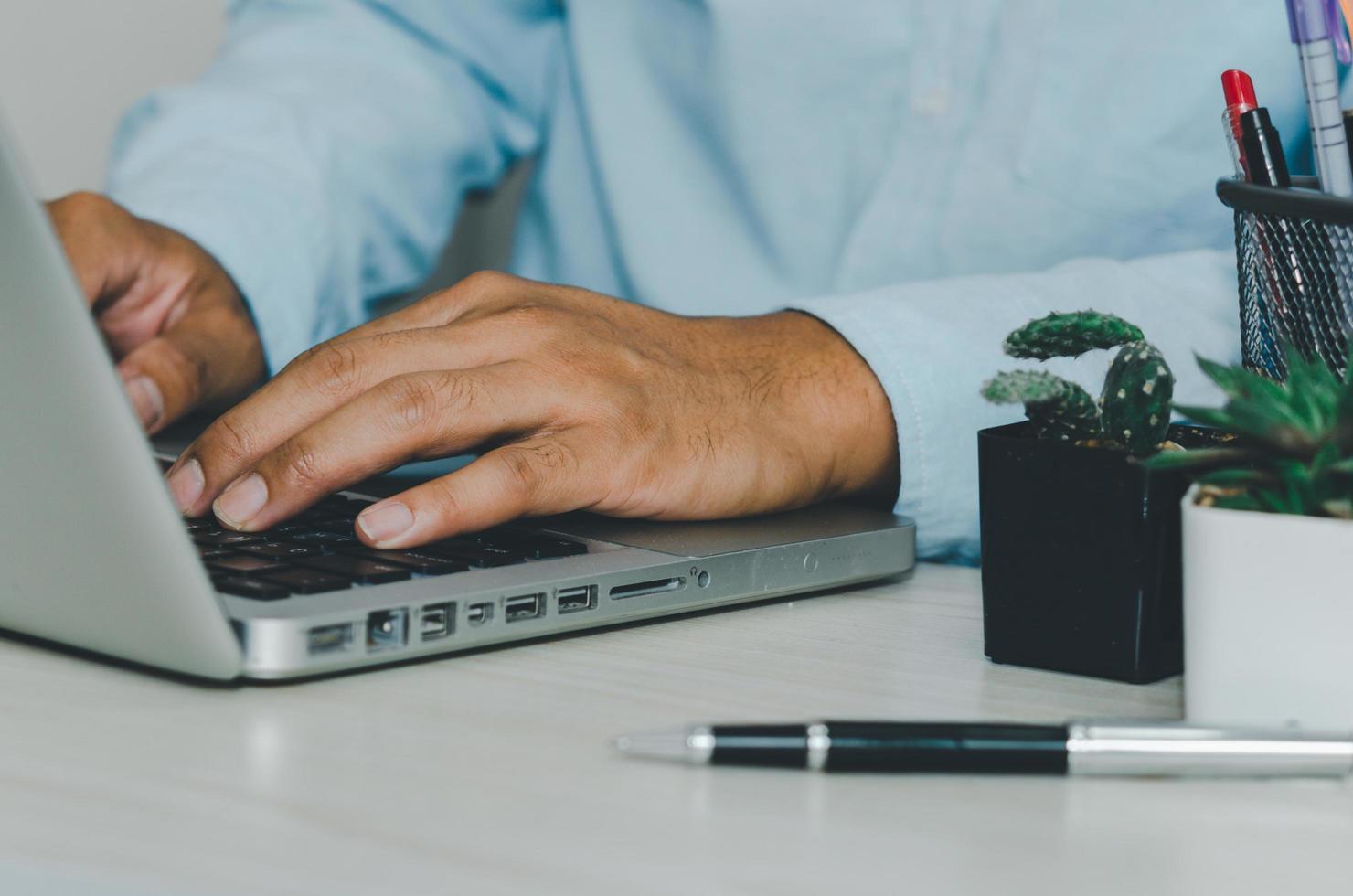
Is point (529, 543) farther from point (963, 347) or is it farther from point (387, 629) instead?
point (963, 347)

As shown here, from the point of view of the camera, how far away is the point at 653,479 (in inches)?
20.5

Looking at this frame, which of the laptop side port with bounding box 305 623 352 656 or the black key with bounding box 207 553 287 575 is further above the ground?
the black key with bounding box 207 553 287 575

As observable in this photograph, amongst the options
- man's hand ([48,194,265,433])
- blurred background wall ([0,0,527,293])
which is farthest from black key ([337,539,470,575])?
blurred background wall ([0,0,527,293])

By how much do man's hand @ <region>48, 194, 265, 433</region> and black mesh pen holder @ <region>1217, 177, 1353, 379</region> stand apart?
1.78 ft

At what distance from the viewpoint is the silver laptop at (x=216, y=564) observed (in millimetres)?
335

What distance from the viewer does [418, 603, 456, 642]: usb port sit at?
40 cm

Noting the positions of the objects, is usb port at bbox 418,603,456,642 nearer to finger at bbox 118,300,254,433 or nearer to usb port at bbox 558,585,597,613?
usb port at bbox 558,585,597,613

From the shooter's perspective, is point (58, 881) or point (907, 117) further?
point (907, 117)

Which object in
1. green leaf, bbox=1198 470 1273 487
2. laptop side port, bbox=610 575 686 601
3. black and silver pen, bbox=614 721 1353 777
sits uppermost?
green leaf, bbox=1198 470 1273 487

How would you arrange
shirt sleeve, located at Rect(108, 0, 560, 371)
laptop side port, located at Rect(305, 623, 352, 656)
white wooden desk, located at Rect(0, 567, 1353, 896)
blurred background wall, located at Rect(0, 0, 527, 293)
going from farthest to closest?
1. blurred background wall, located at Rect(0, 0, 527, 293)
2. shirt sleeve, located at Rect(108, 0, 560, 371)
3. laptop side port, located at Rect(305, 623, 352, 656)
4. white wooden desk, located at Rect(0, 567, 1353, 896)

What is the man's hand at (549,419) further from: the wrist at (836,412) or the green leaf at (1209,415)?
the green leaf at (1209,415)

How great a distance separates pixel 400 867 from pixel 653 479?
0.27 metres

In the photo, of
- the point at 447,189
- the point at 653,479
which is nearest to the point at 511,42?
the point at 447,189

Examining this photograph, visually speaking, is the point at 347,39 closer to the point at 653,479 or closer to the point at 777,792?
the point at 653,479
